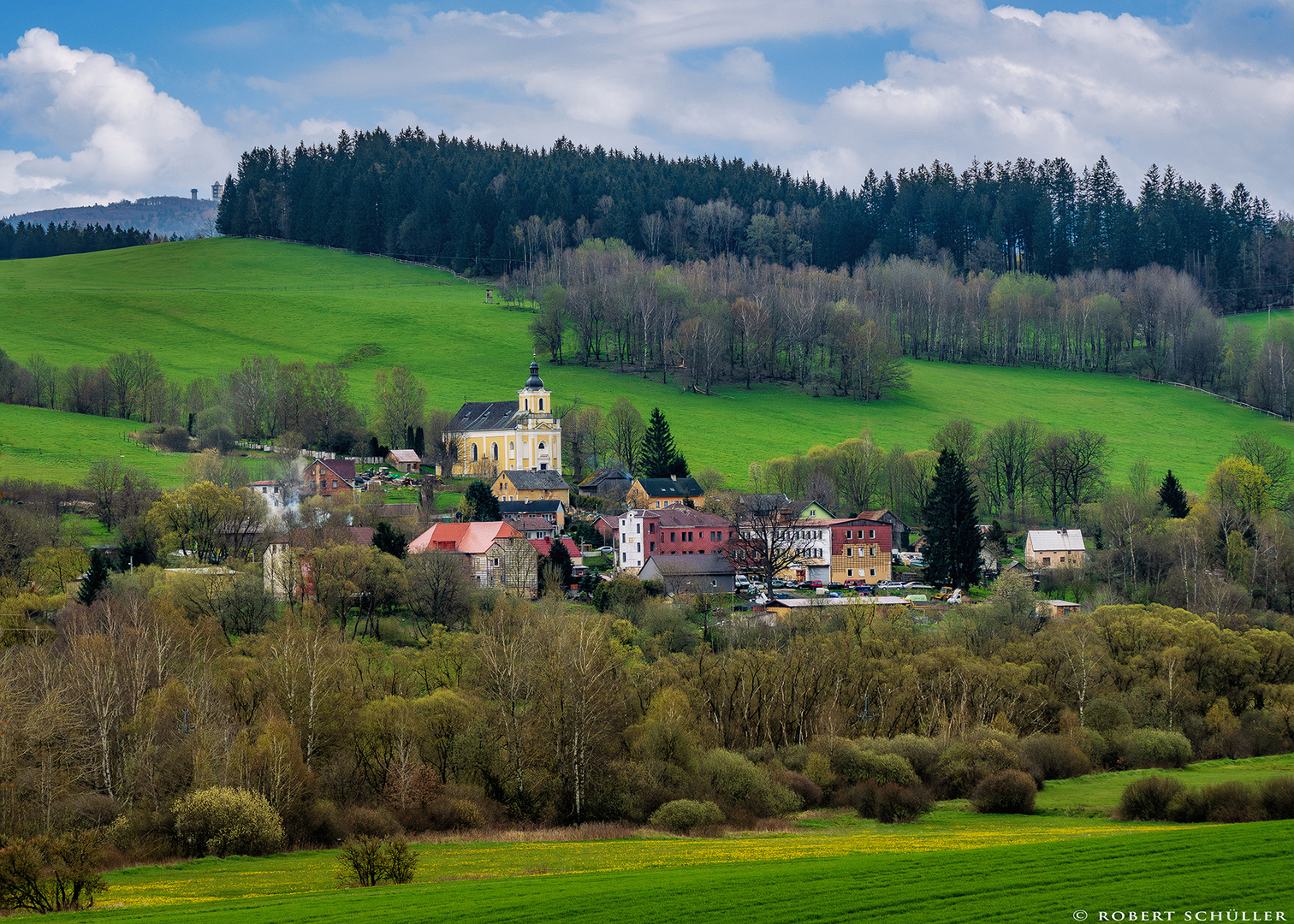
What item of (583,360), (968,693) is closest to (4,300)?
(583,360)

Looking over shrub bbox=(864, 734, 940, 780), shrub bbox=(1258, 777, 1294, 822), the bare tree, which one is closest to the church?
the bare tree

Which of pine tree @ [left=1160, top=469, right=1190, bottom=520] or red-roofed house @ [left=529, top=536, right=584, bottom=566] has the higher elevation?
pine tree @ [left=1160, top=469, right=1190, bottom=520]

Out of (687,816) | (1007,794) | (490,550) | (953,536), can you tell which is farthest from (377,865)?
(953,536)

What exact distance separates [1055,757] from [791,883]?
22129 mm

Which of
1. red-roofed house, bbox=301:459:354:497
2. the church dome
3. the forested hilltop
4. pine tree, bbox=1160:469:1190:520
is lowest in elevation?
pine tree, bbox=1160:469:1190:520

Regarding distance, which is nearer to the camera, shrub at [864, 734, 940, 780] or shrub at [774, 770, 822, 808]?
shrub at [774, 770, 822, 808]

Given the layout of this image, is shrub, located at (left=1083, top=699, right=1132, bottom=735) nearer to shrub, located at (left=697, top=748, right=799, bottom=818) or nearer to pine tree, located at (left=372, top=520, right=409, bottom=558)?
shrub, located at (left=697, top=748, right=799, bottom=818)

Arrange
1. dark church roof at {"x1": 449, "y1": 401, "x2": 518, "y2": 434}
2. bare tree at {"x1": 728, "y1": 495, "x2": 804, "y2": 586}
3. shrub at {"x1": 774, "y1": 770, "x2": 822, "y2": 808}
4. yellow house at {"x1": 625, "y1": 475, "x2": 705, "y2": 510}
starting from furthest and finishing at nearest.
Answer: dark church roof at {"x1": 449, "y1": 401, "x2": 518, "y2": 434}, yellow house at {"x1": 625, "y1": 475, "x2": 705, "y2": 510}, bare tree at {"x1": 728, "y1": 495, "x2": 804, "y2": 586}, shrub at {"x1": 774, "y1": 770, "x2": 822, "y2": 808}

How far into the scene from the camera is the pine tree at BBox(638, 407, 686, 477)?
3654 inches

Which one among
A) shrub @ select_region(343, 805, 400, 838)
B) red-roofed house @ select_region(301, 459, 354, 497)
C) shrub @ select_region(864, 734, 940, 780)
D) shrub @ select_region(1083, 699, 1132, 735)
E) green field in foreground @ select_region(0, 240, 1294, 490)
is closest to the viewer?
shrub @ select_region(343, 805, 400, 838)

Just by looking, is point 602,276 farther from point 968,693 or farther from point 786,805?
point 786,805

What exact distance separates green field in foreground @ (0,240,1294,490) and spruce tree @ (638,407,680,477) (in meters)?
3.26

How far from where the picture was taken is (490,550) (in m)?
72.2

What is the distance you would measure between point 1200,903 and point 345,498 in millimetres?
64448
